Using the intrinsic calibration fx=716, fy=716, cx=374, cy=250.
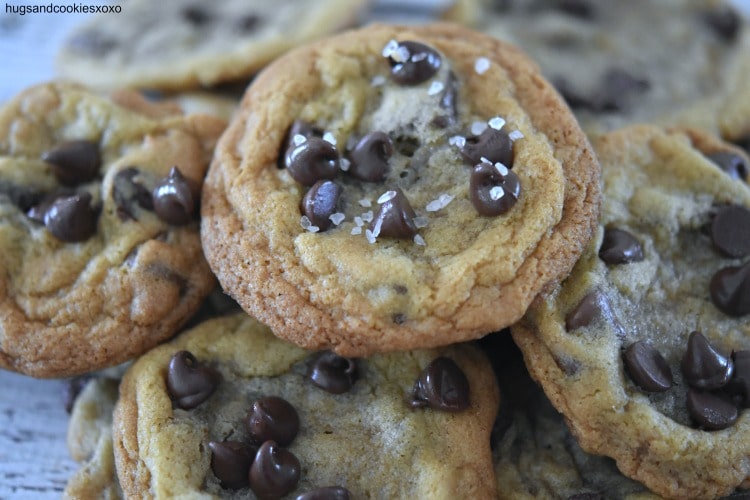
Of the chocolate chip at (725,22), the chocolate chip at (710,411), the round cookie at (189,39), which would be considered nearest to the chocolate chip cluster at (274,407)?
the chocolate chip at (710,411)

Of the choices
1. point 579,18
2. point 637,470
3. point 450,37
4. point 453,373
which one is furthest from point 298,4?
point 637,470

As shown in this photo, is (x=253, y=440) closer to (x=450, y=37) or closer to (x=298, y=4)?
(x=450, y=37)

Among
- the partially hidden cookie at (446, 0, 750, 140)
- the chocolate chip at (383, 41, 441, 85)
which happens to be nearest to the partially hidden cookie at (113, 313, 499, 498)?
the chocolate chip at (383, 41, 441, 85)

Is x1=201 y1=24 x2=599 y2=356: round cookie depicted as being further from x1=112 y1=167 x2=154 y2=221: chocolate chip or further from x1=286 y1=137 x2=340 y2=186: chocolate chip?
x1=112 y1=167 x2=154 y2=221: chocolate chip

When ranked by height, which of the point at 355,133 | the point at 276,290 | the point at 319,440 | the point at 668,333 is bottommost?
the point at 319,440

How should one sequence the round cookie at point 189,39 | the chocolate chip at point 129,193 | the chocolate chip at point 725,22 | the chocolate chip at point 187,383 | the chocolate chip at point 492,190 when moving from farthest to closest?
the chocolate chip at point 725,22 < the round cookie at point 189,39 < the chocolate chip at point 129,193 < the chocolate chip at point 187,383 < the chocolate chip at point 492,190

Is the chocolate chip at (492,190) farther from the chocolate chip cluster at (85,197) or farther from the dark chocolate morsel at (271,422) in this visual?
the chocolate chip cluster at (85,197)
